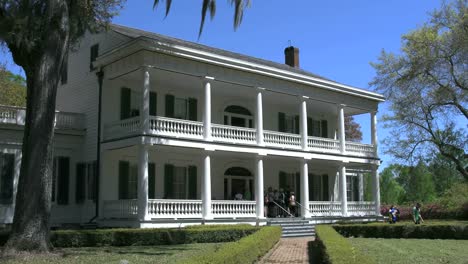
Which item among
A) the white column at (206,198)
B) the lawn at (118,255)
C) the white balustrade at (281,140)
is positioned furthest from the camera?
the white balustrade at (281,140)

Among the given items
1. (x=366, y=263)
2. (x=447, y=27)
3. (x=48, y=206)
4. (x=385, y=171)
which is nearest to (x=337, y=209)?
(x=447, y=27)

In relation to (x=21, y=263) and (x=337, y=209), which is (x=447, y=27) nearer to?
(x=337, y=209)

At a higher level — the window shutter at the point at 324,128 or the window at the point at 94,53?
the window at the point at 94,53

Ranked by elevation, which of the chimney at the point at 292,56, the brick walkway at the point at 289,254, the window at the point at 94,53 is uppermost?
the chimney at the point at 292,56

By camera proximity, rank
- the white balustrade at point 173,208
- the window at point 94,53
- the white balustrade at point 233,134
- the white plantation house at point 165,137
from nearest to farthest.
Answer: the white balustrade at point 173,208, the white plantation house at point 165,137, the white balustrade at point 233,134, the window at point 94,53

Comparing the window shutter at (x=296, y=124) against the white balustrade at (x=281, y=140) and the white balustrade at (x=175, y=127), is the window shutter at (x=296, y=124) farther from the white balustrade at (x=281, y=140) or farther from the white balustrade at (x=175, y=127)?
the white balustrade at (x=175, y=127)

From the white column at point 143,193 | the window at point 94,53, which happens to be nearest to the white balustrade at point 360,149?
the white column at point 143,193

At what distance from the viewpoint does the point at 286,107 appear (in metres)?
29.4

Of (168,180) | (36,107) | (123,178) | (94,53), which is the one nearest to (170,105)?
(168,180)

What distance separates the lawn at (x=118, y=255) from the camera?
40.1ft

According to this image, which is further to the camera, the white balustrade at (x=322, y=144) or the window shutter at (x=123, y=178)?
the white balustrade at (x=322, y=144)

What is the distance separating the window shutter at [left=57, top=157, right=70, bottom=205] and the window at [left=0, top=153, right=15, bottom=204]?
2023 millimetres

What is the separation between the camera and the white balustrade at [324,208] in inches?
1045

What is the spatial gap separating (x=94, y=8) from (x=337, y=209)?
1617 centimetres
